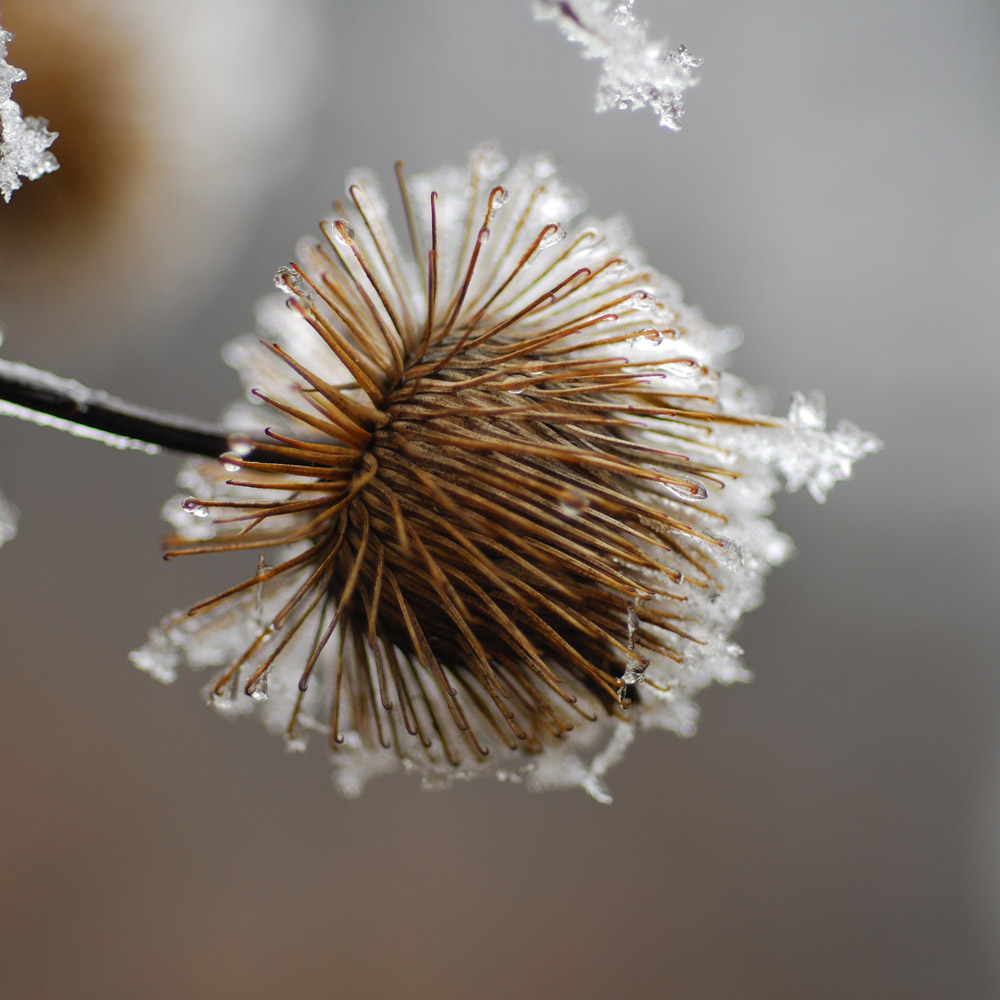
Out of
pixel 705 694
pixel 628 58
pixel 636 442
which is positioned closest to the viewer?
pixel 628 58

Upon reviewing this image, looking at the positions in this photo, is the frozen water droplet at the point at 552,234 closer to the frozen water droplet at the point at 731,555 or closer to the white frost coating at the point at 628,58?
the white frost coating at the point at 628,58

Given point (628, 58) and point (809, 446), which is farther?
point (809, 446)

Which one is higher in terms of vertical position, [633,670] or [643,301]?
[643,301]

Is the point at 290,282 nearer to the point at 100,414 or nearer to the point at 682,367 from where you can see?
the point at 100,414

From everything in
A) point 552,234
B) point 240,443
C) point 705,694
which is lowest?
point 240,443

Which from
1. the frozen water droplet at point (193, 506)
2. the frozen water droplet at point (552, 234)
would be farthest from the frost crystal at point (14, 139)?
the frozen water droplet at point (552, 234)

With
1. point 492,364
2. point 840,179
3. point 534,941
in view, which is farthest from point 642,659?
point 840,179

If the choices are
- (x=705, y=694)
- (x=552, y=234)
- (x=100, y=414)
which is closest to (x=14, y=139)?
(x=100, y=414)
